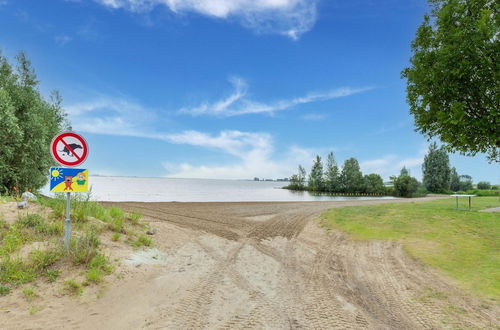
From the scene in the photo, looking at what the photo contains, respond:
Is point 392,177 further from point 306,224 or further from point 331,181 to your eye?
point 306,224

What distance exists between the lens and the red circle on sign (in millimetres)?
5812

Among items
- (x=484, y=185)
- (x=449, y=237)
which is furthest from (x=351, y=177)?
(x=449, y=237)

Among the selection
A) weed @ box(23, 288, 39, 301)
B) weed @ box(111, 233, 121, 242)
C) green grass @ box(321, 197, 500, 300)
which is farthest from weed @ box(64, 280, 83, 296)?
green grass @ box(321, 197, 500, 300)

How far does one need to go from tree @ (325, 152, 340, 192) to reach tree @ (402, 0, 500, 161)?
73888 millimetres

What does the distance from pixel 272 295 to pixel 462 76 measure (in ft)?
45.7

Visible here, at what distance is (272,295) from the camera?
16.4ft

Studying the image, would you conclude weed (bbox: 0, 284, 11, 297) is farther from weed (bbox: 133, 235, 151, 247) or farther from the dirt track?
weed (bbox: 133, 235, 151, 247)

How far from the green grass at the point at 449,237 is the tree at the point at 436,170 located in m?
66.7

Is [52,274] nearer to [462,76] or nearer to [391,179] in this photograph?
[462,76]

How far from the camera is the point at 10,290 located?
4.48 meters

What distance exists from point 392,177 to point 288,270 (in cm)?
8621

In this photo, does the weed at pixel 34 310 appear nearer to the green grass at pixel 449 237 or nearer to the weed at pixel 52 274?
the weed at pixel 52 274

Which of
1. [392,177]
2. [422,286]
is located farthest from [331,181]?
[422,286]

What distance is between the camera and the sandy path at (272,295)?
13.1 feet
